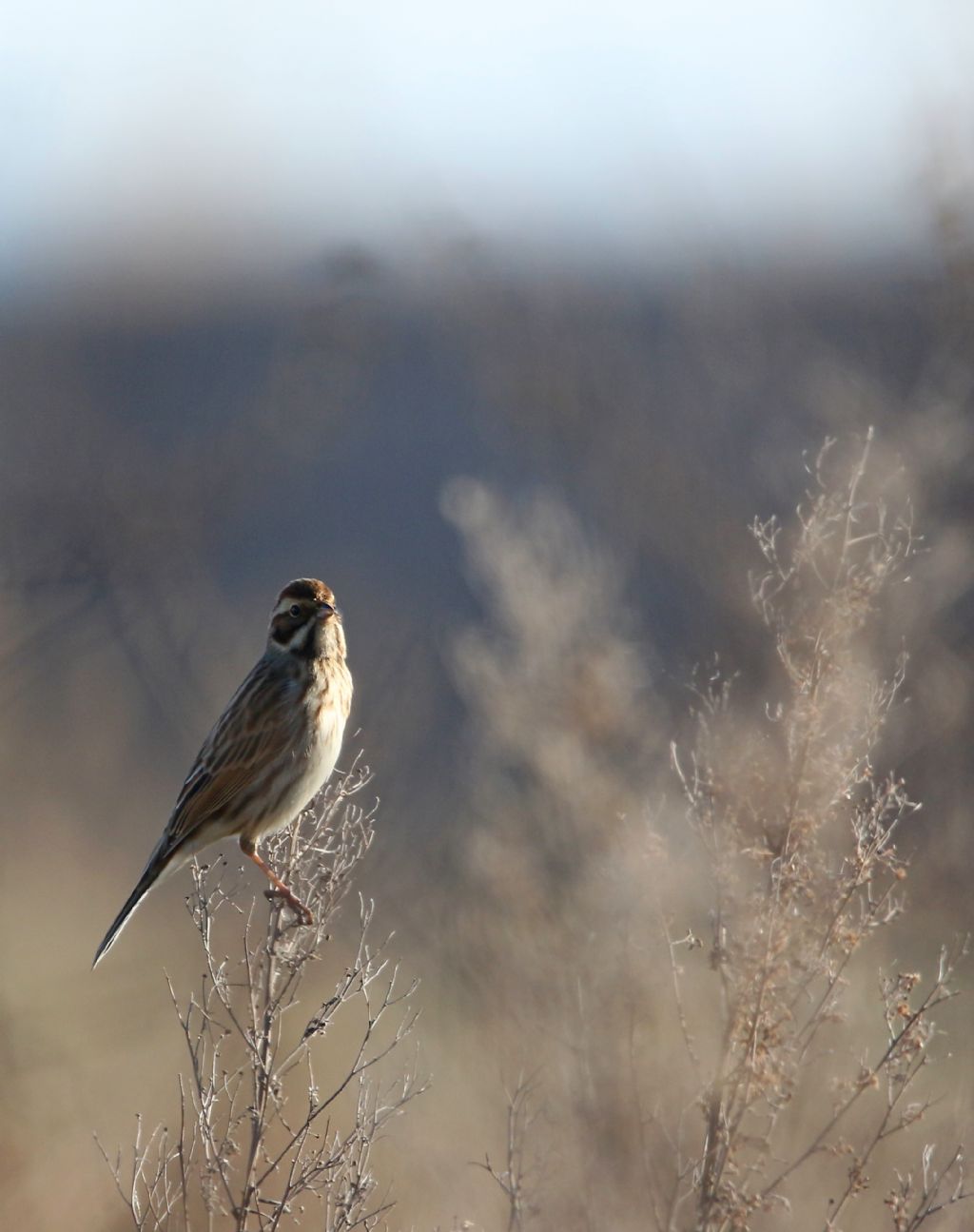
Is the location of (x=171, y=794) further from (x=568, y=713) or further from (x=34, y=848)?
(x=568, y=713)

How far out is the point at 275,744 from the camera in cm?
621

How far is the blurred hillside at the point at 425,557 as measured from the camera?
6301mm

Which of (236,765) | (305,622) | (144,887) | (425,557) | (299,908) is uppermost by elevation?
(425,557)

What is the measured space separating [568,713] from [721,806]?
3.86ft

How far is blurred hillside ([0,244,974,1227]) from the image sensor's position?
630 centimetres

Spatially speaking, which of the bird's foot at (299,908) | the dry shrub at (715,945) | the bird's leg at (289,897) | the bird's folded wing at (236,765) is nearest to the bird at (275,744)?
the bird's folded wing at (236,765)

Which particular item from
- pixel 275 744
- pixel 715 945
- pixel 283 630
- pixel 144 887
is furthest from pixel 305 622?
pixel 715 945

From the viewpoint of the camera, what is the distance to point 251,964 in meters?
4.46

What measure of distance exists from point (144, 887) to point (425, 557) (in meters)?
9.55

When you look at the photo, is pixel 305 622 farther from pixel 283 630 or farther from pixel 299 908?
pixel 299 908

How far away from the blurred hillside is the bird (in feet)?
1.96

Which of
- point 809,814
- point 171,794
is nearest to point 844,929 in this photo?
point 809,814

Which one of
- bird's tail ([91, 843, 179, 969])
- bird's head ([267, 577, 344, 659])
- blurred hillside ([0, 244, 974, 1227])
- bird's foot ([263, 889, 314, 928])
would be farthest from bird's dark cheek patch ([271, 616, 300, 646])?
bird's foot ([263, 889, 314, 928])

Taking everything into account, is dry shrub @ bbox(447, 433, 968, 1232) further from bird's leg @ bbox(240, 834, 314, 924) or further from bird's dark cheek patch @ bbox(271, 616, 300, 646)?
bird's dark cheek patch @ bbox(271, 616, 300, 646)
